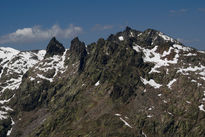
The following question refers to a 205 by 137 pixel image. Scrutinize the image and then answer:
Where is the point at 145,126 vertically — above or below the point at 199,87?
below

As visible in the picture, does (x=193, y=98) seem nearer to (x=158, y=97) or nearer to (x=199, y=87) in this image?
(x=199, y=87)

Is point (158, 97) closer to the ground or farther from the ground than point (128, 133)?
farther from the ground

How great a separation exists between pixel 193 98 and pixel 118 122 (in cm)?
5517

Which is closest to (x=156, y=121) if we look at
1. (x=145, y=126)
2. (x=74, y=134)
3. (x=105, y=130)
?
(x=145, y=126)

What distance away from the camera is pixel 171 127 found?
179625 millimetres

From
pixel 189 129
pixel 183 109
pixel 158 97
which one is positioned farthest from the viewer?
pixel 158 97

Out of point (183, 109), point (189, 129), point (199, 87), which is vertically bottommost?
point (189, 129)

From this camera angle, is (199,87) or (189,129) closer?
(189,129)

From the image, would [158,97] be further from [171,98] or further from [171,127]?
[171,127]

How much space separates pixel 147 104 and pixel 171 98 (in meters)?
17.8

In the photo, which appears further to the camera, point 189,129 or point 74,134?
point 74,134

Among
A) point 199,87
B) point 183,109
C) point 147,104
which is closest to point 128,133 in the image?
point 147,104

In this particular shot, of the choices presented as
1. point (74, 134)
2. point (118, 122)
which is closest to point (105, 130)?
point (118, 122)

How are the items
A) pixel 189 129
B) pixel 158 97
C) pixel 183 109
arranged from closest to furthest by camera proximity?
pixel 189 129 → pixel 183 109 → pixel 158 97
